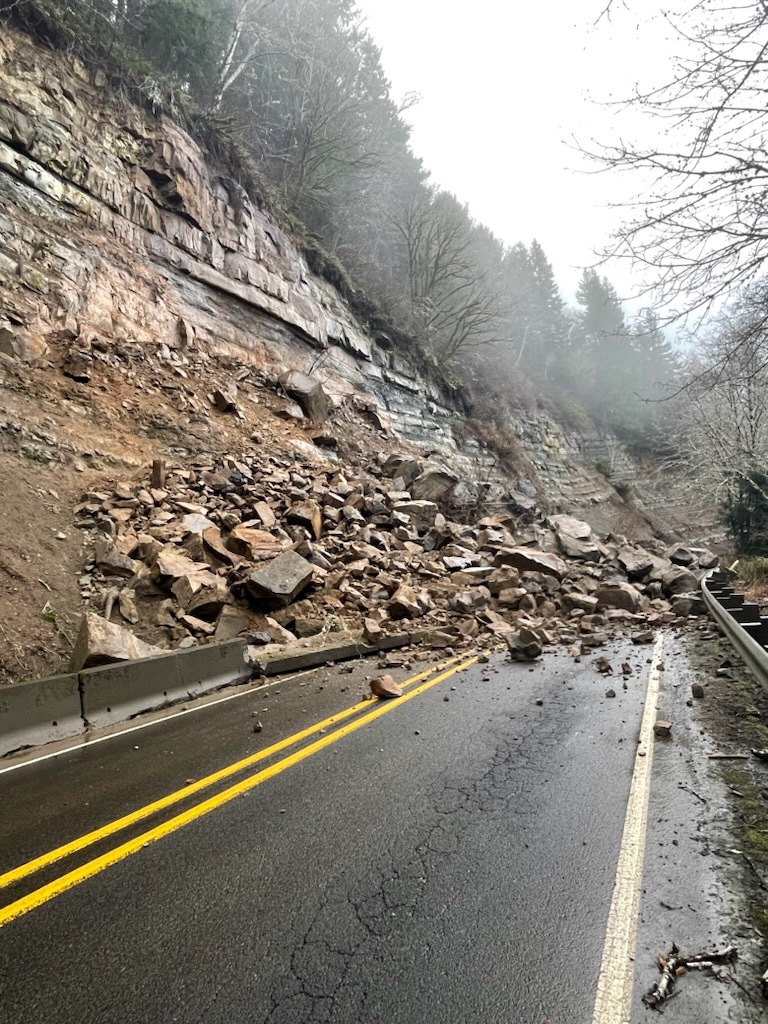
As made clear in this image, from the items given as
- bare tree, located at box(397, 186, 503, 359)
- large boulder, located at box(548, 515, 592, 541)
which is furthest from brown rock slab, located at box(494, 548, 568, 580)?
bare tree, located at box(397, 186, 503, 359)

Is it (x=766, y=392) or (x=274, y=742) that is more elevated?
(x=766, y=392)

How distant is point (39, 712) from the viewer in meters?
5.40

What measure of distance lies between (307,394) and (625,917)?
57.5 ft

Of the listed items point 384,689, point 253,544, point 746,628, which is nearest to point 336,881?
point 384,689

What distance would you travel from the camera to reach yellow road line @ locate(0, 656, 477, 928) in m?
2.84

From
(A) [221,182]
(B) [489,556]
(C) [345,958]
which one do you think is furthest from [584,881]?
(A) [221,182]

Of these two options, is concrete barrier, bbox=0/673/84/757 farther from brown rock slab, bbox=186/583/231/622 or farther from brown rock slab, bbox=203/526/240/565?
brown rock slab, bbox=203/526/240/565

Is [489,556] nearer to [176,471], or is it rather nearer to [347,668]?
[347,668]

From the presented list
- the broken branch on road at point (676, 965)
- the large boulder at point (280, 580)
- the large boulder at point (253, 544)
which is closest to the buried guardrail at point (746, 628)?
the broken branch on road at point (676, 965)

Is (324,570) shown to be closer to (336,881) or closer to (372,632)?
(372,632)

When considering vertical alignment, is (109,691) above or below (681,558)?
above

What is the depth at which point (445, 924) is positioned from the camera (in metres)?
2.59

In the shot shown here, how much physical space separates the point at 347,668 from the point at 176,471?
6.75 metres

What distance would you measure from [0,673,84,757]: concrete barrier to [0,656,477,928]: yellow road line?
8.58 ft
